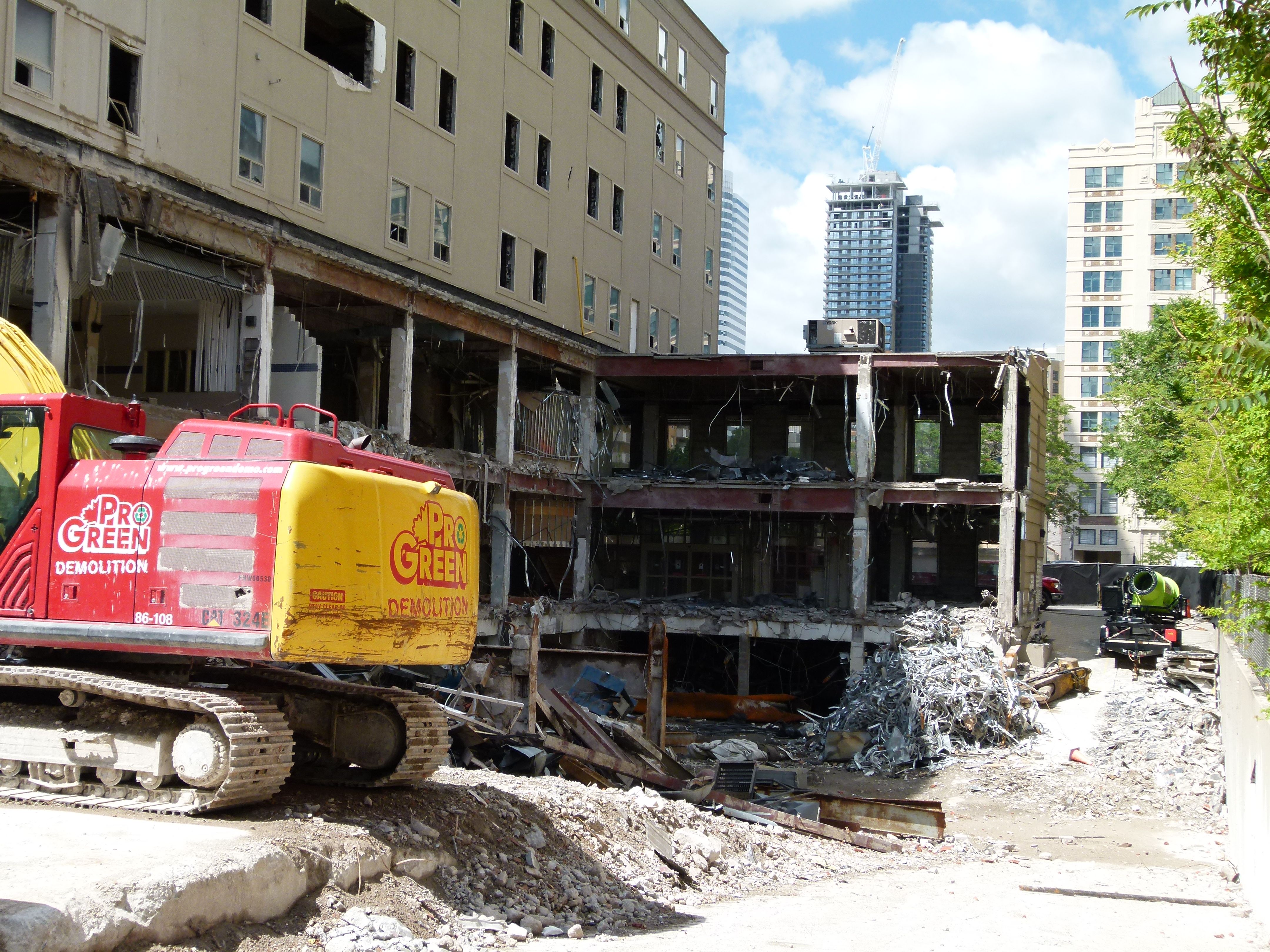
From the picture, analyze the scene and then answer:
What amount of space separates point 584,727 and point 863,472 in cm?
1436

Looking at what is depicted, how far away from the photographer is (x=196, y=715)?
9219 mm

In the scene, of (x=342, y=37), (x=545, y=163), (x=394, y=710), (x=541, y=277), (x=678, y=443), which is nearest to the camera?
(x=394, y=710)

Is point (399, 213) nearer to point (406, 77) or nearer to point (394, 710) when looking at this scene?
point (406, 77)

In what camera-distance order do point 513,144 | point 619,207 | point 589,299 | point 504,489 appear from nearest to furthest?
point 504,489 → point 513,144 → point 589,299 → point 619,207

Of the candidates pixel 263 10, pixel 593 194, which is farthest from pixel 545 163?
pixel 263 10

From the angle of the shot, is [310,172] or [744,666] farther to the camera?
[744,666]

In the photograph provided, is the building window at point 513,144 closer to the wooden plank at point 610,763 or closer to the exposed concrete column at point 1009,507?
the exposed concrete column at point 1009,507

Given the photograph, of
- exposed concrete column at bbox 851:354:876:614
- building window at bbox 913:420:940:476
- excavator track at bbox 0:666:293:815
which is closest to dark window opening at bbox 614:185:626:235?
exposed concrete column at bbox 851:354:876:614

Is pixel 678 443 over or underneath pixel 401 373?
underneath

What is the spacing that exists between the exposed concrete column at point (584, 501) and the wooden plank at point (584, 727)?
13.9 m

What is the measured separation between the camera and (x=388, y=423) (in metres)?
25.1

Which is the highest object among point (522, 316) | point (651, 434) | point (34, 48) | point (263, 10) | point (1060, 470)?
point (263, 10)

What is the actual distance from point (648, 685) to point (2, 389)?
11.9m

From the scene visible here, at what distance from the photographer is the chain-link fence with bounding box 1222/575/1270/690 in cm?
1201
